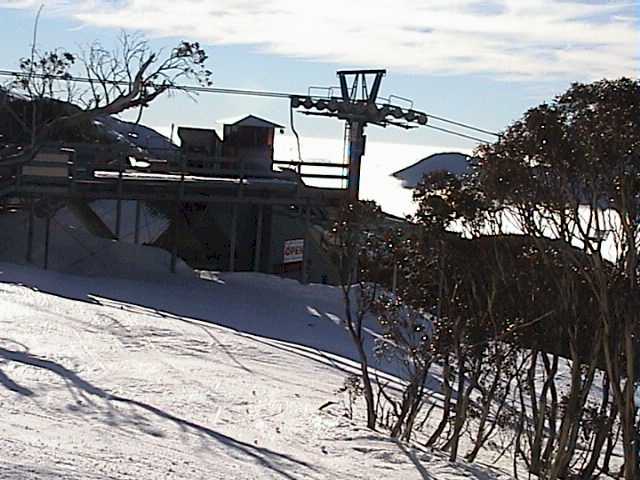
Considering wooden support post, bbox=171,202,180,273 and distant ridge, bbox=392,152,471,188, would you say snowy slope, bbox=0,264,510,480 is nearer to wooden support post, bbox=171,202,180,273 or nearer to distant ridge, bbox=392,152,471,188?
distant ridge, bbox=392,152,471,188

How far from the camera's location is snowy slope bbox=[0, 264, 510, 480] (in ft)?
27.7

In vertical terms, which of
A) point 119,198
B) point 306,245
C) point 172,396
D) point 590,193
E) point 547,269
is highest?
point 590,193

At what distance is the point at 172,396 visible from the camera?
11602 mm

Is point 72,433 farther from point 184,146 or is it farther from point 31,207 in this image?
point 184,146

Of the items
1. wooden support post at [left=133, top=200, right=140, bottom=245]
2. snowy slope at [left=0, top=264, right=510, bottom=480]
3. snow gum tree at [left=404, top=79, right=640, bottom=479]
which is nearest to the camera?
snowy slope at [left=0, top=264, right=510, bottom=480]

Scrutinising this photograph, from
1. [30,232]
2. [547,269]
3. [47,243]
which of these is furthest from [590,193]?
[47,243]

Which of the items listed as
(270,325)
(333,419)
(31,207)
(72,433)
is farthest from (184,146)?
(72,433)

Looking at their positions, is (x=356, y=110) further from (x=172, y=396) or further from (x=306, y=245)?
(x=172, y=396)

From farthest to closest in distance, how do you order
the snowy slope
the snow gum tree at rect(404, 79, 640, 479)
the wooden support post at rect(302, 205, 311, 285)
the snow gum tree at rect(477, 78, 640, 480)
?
the wooden support post at rect(302, 205, 311, 285) < the snow gum tree at rect(404, 79, 640, 479) < the snow gum tree at rect(477, 78, 640, 480) < the snowy slope

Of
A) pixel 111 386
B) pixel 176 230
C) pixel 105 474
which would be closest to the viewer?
pixel 105 474

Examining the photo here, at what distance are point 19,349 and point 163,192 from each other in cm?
1273

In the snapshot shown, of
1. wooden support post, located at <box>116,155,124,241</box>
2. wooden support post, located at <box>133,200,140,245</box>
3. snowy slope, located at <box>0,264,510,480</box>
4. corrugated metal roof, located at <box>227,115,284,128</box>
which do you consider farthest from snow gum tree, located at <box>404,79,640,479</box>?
corrugated metal roof, located at <box>227,115,284,128</box>

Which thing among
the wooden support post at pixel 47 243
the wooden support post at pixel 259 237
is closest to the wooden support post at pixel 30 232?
the wooden support post at pixel 47 243

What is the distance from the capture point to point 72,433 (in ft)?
29.4
